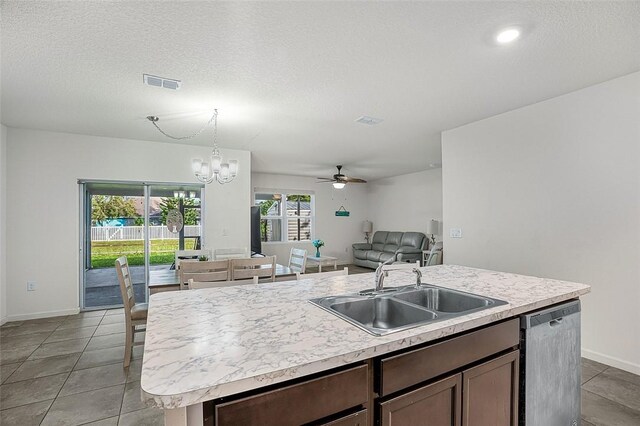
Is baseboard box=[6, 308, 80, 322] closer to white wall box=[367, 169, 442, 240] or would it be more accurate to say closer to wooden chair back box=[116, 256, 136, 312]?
wooden chair back box=[116, 256, 136, 312]

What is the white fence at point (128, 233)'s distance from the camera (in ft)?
15.4

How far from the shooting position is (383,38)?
2.08 metres

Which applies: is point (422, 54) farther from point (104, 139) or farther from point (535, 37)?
point (104, 139)

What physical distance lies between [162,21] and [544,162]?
12.0ft

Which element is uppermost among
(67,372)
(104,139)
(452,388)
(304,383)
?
(104,139)

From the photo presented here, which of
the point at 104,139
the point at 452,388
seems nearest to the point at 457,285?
the point at 452,388

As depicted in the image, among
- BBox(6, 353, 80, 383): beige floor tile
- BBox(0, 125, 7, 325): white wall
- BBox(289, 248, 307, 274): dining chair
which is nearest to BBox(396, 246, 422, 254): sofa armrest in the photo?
BBox(289, 248, 307, 274): dining chair

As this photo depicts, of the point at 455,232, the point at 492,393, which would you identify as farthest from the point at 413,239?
the point at 492,393

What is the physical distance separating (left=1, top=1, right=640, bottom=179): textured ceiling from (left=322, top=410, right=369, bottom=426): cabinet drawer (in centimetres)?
204

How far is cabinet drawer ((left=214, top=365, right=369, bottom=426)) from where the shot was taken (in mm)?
855

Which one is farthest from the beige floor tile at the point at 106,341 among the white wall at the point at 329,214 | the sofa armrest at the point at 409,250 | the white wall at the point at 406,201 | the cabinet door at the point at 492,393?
the white wall at the point at 406,201

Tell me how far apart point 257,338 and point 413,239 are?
712cm

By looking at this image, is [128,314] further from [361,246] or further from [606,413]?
[361,246]

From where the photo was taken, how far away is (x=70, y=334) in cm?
356
